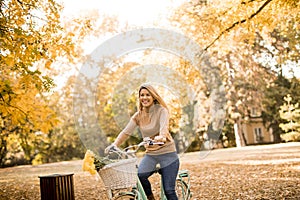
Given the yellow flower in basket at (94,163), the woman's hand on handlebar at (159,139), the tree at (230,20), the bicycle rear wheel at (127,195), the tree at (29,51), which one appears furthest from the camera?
the tree at (230,20)

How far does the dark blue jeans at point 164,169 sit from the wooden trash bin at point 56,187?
6.14ft

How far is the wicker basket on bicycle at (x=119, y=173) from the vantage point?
408cm

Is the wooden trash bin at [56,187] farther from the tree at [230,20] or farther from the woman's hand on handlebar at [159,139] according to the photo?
the tree at [230,20]

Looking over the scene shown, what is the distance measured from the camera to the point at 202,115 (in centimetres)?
2230

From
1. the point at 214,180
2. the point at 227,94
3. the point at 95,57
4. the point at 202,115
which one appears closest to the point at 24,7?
the point at 214,180

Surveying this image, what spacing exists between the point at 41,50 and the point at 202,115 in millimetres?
16713

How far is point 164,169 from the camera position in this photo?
12.6 feet

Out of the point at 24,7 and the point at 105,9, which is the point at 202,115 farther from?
the point at 24,7

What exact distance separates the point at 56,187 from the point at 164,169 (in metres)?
2.06

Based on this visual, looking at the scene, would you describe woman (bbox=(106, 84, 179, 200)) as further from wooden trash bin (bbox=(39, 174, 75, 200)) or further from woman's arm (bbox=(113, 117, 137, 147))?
wooden trash bin (bbox=(39, 174, 75, 200))

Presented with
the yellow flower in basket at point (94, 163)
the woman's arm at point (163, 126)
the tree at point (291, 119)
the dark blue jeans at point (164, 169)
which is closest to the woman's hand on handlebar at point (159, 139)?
the woman's arm at point (163, 126)

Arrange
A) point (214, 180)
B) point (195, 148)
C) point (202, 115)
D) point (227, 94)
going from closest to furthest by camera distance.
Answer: point (214, 180), point (202, 115), point (227, 94), point (195, 148)

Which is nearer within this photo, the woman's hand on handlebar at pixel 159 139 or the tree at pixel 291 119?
the woman's hand on handlebar at pixel 159 139

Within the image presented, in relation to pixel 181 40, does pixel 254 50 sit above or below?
above
